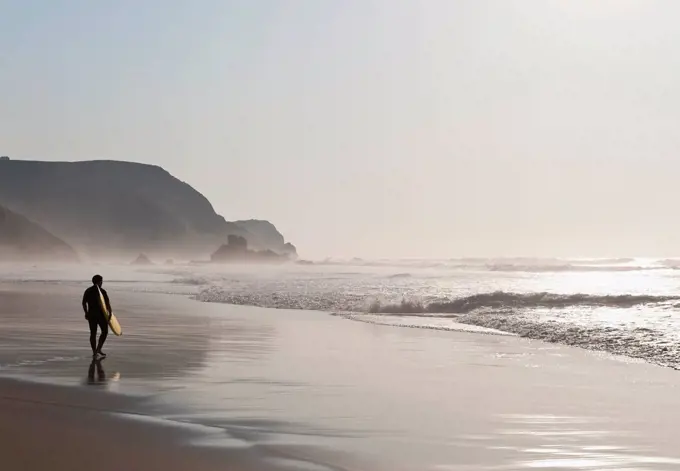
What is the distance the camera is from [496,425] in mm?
7961

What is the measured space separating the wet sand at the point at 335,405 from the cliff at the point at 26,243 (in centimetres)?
13534

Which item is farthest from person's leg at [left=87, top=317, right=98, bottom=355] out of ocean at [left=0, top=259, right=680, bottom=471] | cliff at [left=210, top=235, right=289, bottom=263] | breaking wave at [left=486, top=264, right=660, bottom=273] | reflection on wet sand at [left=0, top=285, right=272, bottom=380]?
cliff at [left=210, top=235, right=289, bottom=263]

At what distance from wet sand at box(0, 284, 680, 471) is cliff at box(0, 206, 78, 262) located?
135337 mm

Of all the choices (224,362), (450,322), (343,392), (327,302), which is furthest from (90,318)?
(327,302)

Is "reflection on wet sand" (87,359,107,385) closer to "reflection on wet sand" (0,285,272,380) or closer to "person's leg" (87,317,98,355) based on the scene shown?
"reflection on wet sand" (0,285,272,380)

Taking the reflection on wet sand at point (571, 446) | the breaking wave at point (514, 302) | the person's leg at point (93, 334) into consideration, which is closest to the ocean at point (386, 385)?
the reflection on wet sand at point (571, 446)

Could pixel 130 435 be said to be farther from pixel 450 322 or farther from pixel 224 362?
pixel 450 322


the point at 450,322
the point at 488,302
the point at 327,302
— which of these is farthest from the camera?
the point at 327,302

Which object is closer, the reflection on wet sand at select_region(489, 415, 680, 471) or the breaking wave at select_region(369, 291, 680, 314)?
the reflection on wet sand at select_region(489, 415, 680, 471)

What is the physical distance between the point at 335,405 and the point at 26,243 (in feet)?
491

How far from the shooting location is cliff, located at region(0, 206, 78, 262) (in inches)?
5556

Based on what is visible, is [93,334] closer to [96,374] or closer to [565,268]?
[96,374]

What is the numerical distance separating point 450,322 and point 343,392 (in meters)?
13.4

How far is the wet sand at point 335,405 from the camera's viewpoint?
666 cm
